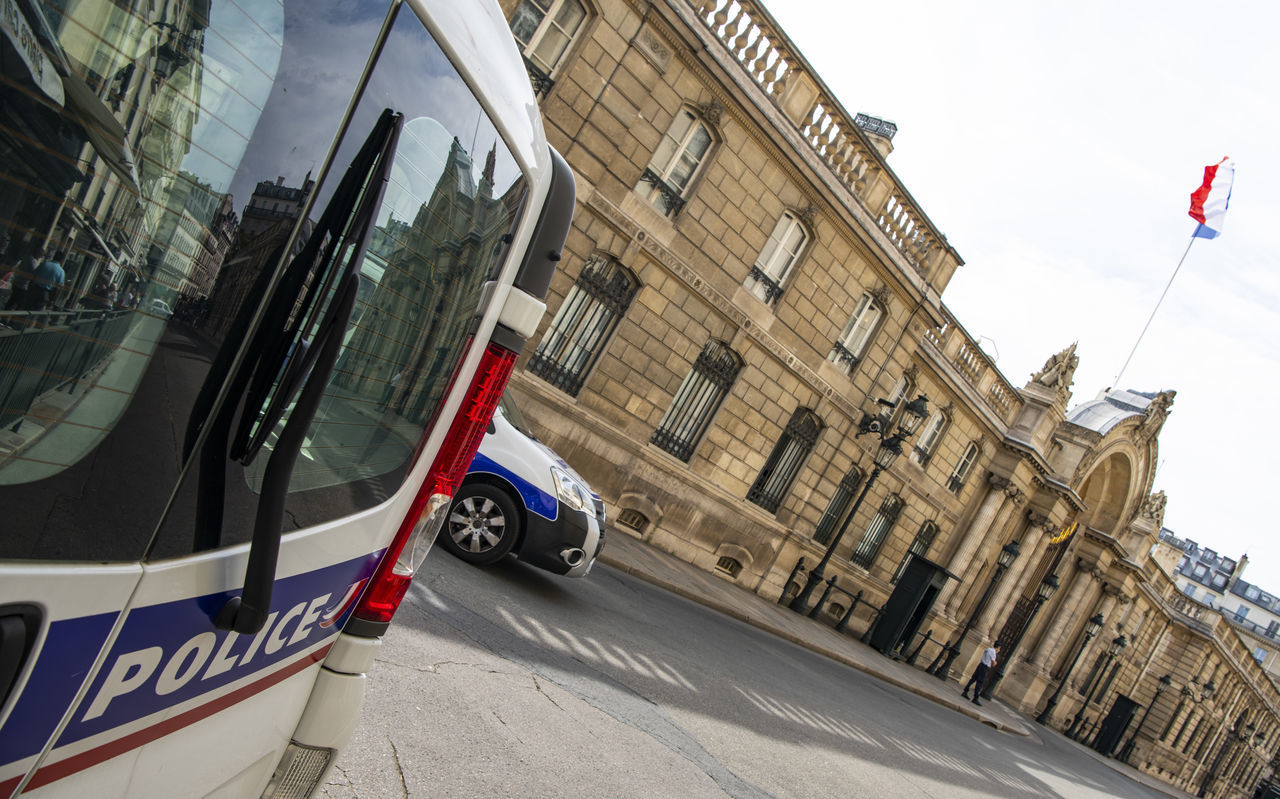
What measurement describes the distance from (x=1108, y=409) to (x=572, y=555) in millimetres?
34570

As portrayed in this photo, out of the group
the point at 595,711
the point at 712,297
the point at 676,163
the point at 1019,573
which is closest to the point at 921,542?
the point at 1019,573

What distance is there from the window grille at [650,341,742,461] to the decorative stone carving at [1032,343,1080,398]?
1695 centimetres

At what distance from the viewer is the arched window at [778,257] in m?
17.5

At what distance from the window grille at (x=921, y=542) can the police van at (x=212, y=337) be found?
25395mm

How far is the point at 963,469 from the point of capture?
28484 mm

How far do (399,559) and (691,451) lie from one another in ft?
49.1

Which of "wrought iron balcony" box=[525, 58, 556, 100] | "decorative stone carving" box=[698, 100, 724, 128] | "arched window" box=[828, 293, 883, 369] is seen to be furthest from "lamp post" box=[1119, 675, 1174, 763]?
"wrought iron balcony" box=[525, 58, 556, 100]

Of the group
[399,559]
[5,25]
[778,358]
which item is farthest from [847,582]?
→ [5,25]

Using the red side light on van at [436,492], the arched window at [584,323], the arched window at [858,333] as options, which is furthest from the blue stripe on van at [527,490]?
the arched window at [858,333]

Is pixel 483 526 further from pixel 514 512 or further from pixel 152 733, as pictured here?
pixel 152 733

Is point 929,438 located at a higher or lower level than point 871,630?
higher

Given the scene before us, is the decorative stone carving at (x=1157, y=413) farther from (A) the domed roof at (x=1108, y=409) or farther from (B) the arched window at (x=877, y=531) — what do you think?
(B) the arched window at (x=877, y=531)

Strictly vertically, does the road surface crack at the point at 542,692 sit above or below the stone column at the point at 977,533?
below

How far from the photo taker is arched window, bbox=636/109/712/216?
1534cm
